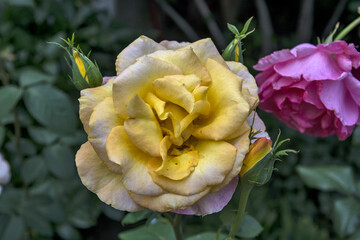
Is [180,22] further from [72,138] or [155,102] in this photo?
[155,102]

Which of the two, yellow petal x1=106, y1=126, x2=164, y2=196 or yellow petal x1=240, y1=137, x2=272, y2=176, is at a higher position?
yellow petal x1=106, y1=126, x2=164, y2=196

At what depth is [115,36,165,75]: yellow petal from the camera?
476mm

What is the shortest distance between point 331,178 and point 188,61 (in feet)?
3.00

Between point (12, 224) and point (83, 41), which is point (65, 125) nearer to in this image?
point (12, 224)

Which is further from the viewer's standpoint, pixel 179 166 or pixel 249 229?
pixel 249 229

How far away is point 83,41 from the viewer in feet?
5.32

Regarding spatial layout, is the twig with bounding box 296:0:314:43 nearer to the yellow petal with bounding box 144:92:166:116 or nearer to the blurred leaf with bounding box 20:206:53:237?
the blurred leaf with bounding box 20:206:53:237

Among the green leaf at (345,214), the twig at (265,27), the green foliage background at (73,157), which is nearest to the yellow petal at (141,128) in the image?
the green foliage background at (73,157)

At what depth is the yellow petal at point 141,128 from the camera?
43 centimetres

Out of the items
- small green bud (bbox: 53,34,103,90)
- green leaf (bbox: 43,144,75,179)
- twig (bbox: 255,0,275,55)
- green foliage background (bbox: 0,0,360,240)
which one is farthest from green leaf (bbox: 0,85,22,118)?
twig (bbox: 255,0,275,55)

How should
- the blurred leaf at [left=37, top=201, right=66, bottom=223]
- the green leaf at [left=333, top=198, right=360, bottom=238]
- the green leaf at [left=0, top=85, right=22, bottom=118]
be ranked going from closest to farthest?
the green leaf at [left=0, top=85, right=22, bottom=118]
the blurred leaf at [left=37, top=201, right=66, bottom=223]
the green leaf at [left=333, top=198, right=360, bottom=238]

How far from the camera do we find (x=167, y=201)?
422 millimetres

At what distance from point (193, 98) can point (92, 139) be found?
11cm

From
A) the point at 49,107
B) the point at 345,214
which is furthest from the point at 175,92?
the point at 345,214
